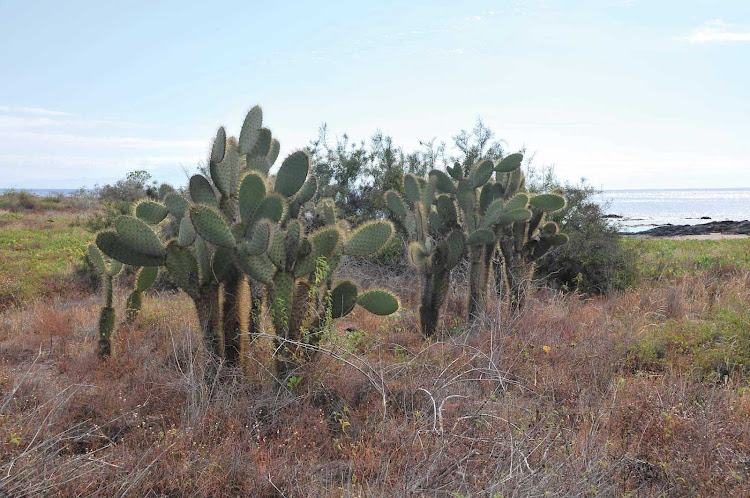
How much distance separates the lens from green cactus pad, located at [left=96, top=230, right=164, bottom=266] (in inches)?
185

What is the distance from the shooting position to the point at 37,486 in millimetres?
2826

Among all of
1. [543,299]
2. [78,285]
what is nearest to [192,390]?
[543,299]

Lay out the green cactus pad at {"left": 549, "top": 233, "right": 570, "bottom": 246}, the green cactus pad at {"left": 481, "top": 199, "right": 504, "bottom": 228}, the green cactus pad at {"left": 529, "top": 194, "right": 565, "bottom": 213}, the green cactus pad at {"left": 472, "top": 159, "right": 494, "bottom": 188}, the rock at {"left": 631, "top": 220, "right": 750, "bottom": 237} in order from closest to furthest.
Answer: the green cactus pad at {"left": 481, "top": 199, "right": 504, "bottom": 228}, the green cactus pad at {"left": 472, "top": 159, "right": 494, "bottom": 188}, the green cactus pad at {"left": 529, "top": 194, "right": 565, "bottom": 213}, the green cactus pad at {"left": 549, "top": 233, "right": 570, "bottom": 246}, the rock at {"left": 631, "top": 220, "right": 750, "bottom": 237}

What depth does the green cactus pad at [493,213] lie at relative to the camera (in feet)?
21.3

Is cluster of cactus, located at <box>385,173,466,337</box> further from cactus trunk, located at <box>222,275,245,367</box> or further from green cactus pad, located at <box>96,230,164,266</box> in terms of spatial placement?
green cactus pad, located at <box>96,230,164,266</box>

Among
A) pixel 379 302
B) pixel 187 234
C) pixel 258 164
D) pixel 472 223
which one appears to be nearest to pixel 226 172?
pixel 258 164

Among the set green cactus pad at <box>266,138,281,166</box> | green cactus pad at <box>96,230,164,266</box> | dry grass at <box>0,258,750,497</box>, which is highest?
green cactus pad at <box>266,138,281,166</box>

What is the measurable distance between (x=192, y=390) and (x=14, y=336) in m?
3.45

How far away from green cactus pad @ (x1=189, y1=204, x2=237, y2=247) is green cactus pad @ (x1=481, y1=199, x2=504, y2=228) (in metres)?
3.28

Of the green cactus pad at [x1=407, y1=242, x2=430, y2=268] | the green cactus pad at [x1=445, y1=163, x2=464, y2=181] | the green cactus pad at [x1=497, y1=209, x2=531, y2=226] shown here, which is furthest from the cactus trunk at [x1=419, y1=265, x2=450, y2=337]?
the green cactus pad at [x1=445, y1=163, x2=464, y2=181]

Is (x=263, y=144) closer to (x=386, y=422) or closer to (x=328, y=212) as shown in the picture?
(x=328, y=212)

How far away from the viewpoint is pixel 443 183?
278 inches

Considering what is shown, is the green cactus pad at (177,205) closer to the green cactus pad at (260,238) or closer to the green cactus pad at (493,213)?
the green cactus pad at (260,238)

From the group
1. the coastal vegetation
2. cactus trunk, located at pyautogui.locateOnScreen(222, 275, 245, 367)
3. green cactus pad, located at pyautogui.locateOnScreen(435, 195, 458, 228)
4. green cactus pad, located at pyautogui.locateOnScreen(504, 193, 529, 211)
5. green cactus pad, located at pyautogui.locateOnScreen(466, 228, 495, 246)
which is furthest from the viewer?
green cactus pad, located at pyautogui.locateOnScreen(435, 195, 458, 228)
